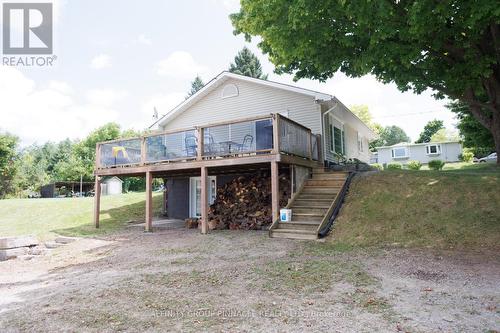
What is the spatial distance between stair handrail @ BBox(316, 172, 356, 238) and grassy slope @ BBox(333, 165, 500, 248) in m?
0.21

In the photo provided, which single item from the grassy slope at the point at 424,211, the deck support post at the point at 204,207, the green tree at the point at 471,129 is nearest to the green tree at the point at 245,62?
the green tree at the point at 471,129

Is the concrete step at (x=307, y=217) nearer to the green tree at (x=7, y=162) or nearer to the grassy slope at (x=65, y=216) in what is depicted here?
the grassy slope at (x=65, y=216)

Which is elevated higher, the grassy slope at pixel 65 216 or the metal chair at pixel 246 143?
the metal chair at pixel 246 143

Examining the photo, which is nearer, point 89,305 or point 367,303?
point 367,303

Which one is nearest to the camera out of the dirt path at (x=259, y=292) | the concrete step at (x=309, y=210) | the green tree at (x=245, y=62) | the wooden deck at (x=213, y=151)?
the dirt path at (x=259, y=292)

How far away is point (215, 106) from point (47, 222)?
9534 millimetres

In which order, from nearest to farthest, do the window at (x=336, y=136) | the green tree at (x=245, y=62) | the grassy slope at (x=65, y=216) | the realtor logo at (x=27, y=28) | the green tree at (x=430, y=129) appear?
the realtor logo at (x=27, y=28) → the grassy slope at (x=65, y=216) → the window at (x=336, y=136) → the green tree at (x=245, y=62) → the green tree at (x=430, y=129)

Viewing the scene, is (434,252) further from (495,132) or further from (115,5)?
(115,5)

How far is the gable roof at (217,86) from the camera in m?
12.8

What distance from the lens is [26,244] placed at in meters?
10.5

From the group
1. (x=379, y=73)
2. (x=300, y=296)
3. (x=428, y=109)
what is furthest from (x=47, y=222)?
(x=428, y=109)

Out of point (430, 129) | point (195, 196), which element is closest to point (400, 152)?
point (430, 129)

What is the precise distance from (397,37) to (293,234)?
20.8 feet

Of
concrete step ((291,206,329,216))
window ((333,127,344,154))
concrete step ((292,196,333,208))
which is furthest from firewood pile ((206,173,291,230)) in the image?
window ((333,127,344,154))
